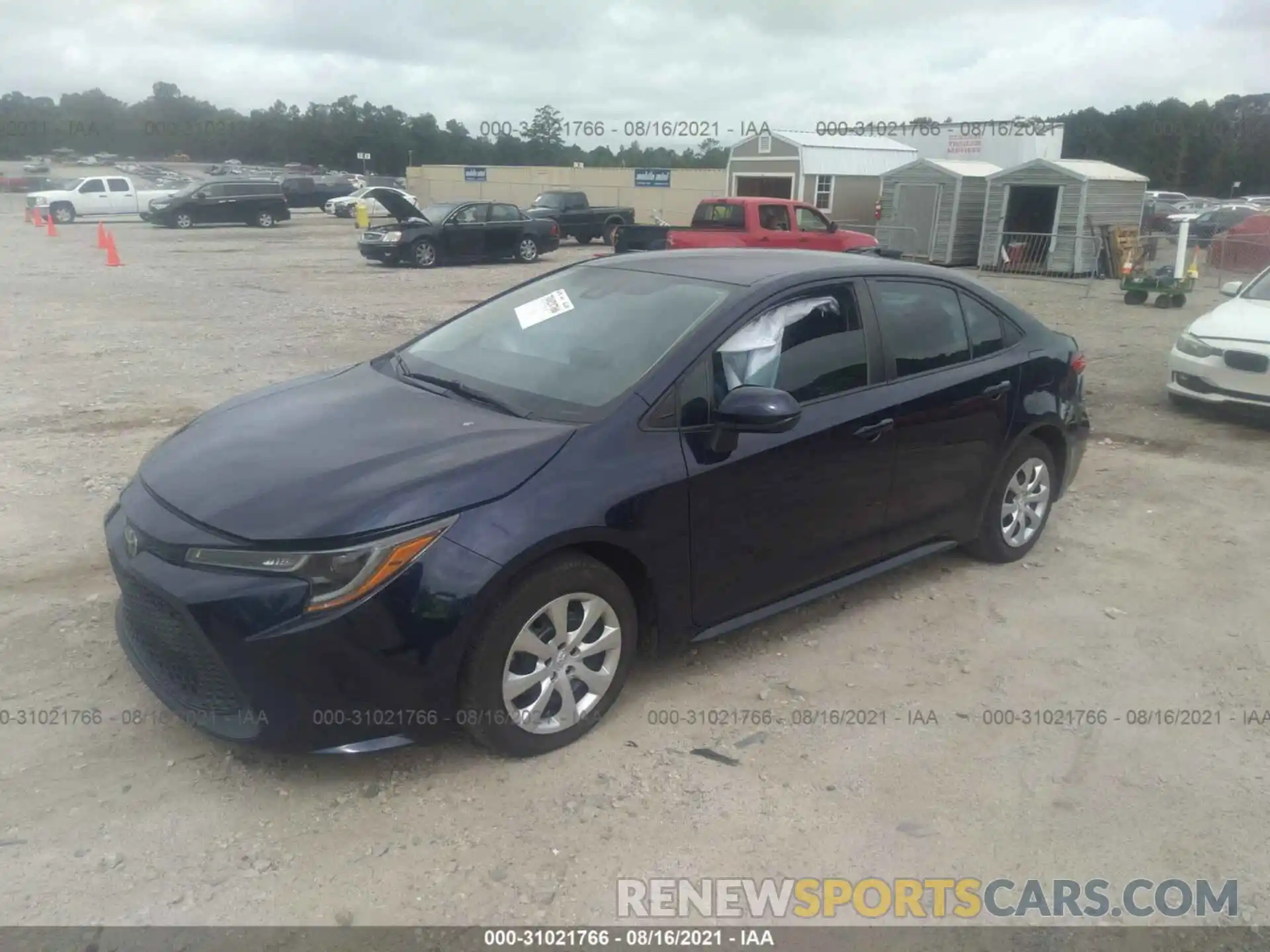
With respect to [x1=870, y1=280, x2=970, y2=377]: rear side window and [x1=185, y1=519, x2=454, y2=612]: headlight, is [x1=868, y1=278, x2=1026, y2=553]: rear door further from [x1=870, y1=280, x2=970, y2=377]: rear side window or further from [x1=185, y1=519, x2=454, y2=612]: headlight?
[x1=185, y1=519, x2=454, y2=612]: headlight

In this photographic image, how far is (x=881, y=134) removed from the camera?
33188 millimetres

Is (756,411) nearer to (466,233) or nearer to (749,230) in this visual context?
(749,230)

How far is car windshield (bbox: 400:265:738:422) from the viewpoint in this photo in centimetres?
362

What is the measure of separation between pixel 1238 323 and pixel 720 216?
11261 mm

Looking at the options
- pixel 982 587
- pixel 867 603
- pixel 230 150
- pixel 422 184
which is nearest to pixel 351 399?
pixel 867 603

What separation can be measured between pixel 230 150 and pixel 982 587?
3356 inches

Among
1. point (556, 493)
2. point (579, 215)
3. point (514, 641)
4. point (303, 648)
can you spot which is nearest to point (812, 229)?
point (579, 215)

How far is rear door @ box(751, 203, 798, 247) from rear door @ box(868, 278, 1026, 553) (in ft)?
43.2

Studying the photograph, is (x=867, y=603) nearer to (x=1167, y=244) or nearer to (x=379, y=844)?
(x=379, y=844)

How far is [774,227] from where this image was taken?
18125mm

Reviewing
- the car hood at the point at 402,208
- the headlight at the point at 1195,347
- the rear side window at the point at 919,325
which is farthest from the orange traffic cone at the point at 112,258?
the rear side window at the point at 919,325

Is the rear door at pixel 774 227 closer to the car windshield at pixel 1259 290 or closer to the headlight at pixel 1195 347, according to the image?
the car windshield at pixel 1259 290

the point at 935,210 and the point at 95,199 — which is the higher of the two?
the point at 935,210

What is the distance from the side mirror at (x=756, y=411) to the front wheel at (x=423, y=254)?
1871cm
